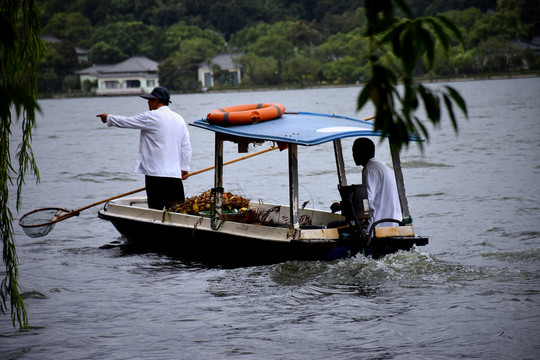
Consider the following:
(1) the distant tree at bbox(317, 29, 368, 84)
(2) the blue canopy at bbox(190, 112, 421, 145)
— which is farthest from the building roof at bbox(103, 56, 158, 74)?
(2) the blue canopy at bbox(190, 112, 421, 145)

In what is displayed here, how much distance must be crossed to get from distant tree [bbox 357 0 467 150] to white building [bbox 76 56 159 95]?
124m

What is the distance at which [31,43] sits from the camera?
16.1 feet

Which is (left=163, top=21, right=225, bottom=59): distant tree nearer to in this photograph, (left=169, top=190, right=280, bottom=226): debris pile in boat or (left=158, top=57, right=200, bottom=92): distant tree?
(left=158, top=57, right=200, bottom=92): distant tree

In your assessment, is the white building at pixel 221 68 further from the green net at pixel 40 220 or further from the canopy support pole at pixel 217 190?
the canopy support pole at pixel 217 190

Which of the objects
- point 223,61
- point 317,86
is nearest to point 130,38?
point 223,61

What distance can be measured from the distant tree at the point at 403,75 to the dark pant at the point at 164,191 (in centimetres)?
678

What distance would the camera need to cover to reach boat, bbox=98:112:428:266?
7777 mm

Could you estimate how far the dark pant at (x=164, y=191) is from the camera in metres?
9.52

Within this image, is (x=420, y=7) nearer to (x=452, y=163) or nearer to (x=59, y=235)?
(x=452, y=163)

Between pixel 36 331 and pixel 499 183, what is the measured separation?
12.8m

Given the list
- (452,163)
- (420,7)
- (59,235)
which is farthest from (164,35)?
(59,235)

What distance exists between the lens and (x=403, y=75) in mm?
2904

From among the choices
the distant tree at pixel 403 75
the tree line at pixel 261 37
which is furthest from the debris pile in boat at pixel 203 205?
the tree line at pixel 261 37

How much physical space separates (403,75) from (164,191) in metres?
6.91
